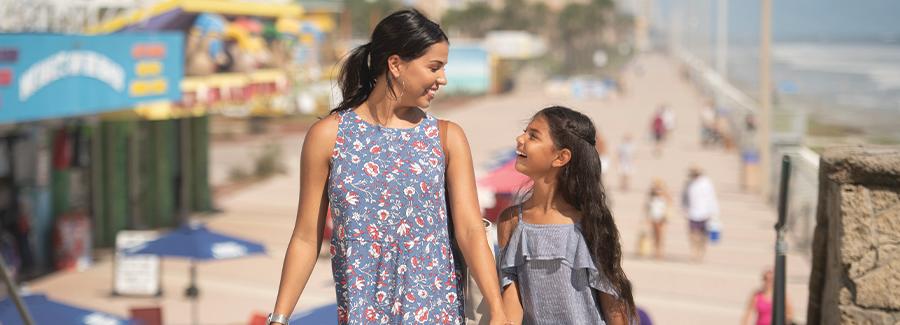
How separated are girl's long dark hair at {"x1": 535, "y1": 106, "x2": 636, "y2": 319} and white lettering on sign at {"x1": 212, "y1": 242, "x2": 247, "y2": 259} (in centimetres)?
→ 822

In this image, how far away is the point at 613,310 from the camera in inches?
138

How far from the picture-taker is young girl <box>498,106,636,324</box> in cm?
346

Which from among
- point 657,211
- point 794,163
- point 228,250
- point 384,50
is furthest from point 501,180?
point 384,50

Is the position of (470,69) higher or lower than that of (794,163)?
higher

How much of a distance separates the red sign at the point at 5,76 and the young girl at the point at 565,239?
10160 millimetres

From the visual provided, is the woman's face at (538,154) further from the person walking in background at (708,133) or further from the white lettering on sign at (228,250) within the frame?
the person walking in background at (708,133)

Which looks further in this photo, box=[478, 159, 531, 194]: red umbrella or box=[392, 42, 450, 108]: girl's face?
box=[478, 159, 531, 194]: red umbrella

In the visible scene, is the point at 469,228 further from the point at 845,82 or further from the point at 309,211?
the point at 845,82

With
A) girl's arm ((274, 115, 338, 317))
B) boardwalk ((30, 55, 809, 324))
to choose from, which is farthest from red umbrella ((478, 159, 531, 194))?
girl's arm ((274, 115, 338, 317))

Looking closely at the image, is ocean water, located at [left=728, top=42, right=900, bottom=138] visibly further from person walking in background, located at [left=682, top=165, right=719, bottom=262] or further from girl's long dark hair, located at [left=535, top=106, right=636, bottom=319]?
girl's long dark hair, located at [left=535, top=106, right=636, bottom=319]

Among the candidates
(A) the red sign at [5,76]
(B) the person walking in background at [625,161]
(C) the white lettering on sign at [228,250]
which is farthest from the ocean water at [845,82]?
(A) the red sign at [5,76]

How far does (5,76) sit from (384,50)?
10.2 m

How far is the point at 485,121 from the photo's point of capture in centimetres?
5034

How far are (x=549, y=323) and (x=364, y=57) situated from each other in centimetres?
88
